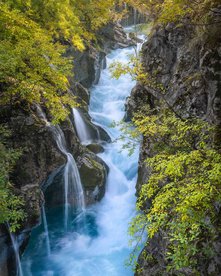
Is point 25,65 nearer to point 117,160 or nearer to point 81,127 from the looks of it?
point 81,127

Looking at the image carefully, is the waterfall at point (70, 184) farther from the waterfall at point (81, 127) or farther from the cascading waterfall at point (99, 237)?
the waterfall at point (81, 127)

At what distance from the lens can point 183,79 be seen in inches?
304

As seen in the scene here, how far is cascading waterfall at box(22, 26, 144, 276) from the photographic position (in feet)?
29.9

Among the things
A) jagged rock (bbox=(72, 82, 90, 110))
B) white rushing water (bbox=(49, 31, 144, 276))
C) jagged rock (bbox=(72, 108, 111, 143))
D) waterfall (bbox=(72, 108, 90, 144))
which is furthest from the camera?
jagged rock (bbox=(72, 82, 90, 110))

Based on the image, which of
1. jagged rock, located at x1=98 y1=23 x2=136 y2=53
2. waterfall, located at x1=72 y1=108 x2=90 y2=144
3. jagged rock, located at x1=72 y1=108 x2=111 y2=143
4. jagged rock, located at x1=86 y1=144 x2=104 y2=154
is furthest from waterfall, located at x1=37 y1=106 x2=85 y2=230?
jagged rock, located at x1=98 y1=23 x2=136 y2=53

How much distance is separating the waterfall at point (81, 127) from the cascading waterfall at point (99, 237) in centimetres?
118

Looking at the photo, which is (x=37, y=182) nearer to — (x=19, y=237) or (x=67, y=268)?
(x=19, y=237)

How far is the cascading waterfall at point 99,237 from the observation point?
9.12 meters

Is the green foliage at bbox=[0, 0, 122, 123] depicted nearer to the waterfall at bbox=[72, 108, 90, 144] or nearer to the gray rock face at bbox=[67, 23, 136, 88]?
the waterfall at bbox=[72, 108, 90, 144]

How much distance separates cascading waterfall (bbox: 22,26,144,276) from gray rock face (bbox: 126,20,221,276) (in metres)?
1.50

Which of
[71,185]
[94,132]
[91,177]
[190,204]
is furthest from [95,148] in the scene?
[190,204]

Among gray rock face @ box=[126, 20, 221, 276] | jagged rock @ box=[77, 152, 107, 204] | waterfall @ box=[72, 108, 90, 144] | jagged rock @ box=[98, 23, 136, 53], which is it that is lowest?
jagged rock @ box=[77, 152, 107, 204]

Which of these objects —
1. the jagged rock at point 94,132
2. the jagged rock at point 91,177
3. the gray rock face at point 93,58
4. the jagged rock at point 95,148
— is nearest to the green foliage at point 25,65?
the jagged rock at point 91,177

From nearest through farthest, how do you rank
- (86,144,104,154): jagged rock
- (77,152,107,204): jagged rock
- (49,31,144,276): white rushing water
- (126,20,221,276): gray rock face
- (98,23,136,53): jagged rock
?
(126,20,221,276): gray rock face → (49,31,144,276): white rushing water → (77,152,107,204): jagged rock → (86,144,104,154): jagged rock → (98,23,136,53): jagged rock
